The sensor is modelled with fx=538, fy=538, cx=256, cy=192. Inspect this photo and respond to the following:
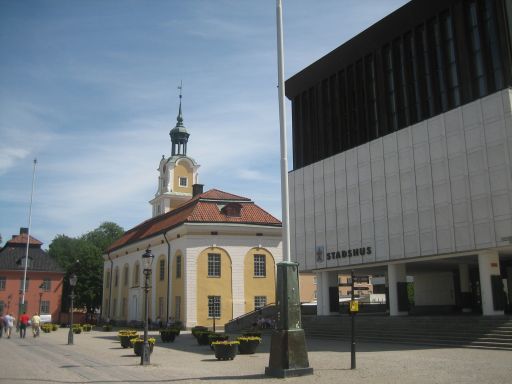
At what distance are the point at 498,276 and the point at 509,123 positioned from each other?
7.87 meters

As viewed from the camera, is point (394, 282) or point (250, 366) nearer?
point (250, 366)

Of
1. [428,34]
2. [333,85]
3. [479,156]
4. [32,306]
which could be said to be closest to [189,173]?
[32,306]

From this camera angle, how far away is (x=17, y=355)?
74.5 feet

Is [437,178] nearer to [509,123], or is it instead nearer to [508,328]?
[509,123]

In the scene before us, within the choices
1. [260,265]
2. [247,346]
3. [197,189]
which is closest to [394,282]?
[247,346]

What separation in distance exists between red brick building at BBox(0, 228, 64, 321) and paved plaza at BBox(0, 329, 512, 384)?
51608 mm

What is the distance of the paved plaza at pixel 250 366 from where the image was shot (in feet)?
48.2

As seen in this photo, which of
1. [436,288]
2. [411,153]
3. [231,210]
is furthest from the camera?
[231,210]

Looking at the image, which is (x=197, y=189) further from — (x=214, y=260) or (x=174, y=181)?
(x=214, y=260)

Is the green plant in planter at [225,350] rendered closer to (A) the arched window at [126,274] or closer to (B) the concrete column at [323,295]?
(B) the concrete column at [323,295]

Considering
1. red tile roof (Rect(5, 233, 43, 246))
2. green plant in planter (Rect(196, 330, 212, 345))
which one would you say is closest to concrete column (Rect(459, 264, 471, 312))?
green plant in planter (Rect(196, 330, 212, 345))

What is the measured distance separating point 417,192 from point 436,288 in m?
17.4

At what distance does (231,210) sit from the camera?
51062 millimetres

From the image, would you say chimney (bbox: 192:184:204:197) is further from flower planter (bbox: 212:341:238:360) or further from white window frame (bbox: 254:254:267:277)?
flower planter (bbox: 212:341:238:360)
